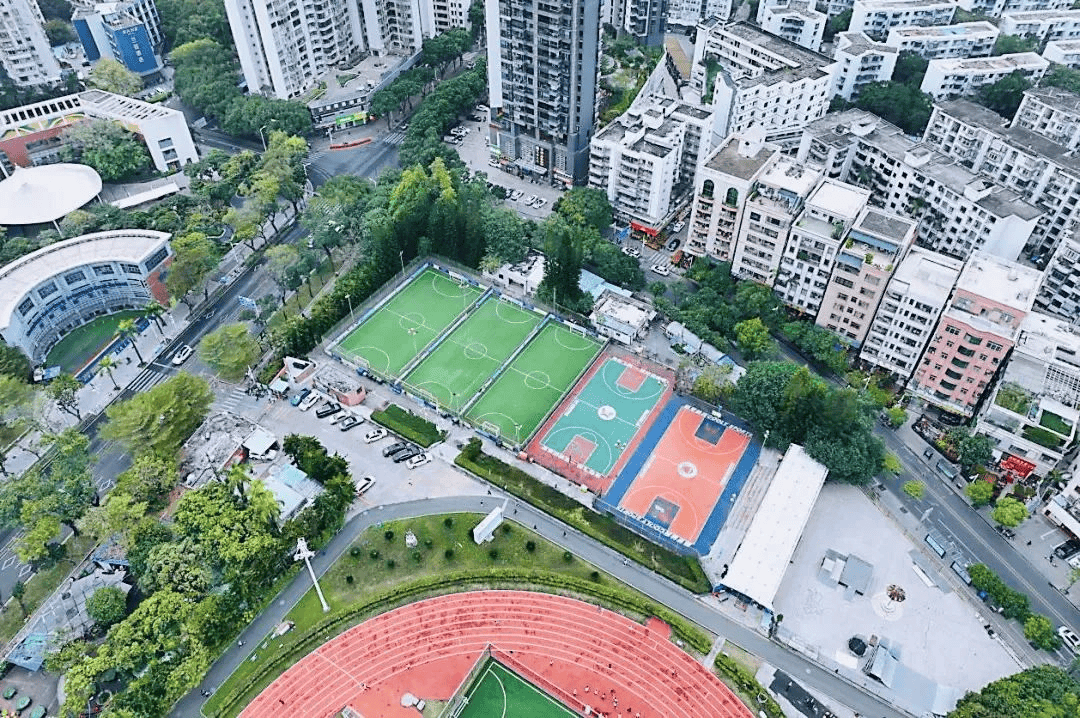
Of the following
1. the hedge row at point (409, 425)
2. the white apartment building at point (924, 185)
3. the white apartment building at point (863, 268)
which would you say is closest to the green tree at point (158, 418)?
the hedge row at point (409, 425)

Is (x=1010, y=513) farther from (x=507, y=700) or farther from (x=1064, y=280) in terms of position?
(x=507, y=700)

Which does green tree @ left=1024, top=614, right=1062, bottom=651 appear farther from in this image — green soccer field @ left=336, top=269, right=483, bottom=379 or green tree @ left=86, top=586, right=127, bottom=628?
green tree @ left=86, top=586, right=127, bottom=628

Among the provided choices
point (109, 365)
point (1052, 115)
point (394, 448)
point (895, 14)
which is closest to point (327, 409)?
point (394, 448)

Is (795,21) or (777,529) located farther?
(795,21)

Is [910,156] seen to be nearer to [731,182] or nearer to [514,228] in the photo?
[731,182]

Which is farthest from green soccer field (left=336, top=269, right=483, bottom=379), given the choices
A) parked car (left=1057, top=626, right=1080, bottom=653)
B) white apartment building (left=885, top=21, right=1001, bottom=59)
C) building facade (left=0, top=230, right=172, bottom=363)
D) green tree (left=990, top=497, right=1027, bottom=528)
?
white apartment building (left=885, top=21, right=1001, bottom=59)

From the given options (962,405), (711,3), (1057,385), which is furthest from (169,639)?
(711,3)
